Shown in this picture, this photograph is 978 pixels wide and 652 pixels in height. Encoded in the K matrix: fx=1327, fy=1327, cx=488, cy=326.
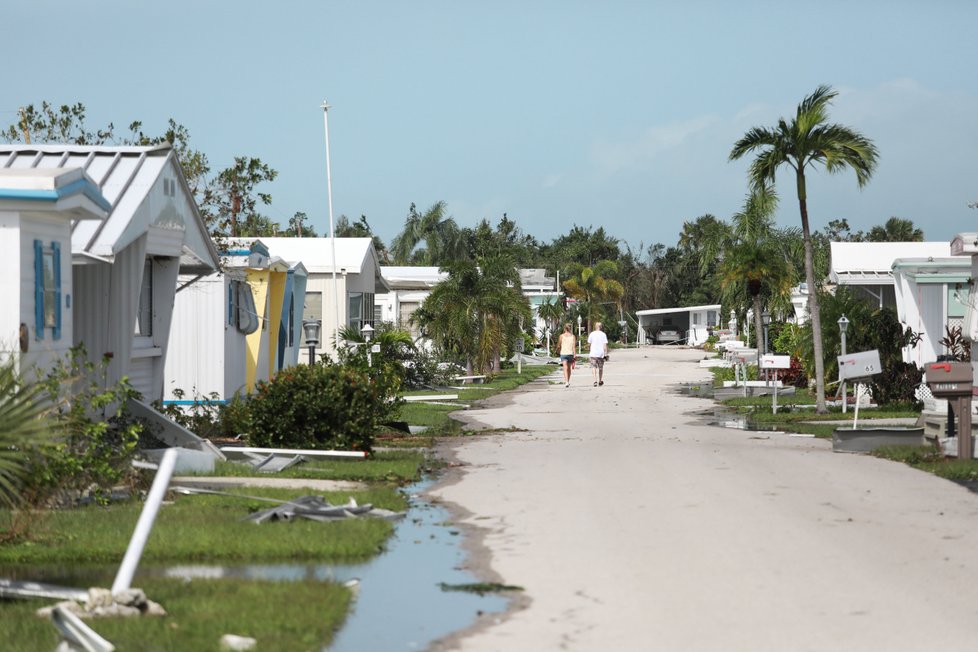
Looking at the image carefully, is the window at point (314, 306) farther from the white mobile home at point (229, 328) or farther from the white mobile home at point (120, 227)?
the white mobile home at point (120, 227)

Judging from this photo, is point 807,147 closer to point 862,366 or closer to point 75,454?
point 862,366

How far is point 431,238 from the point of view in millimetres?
97125

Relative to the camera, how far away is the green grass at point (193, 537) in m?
9.84

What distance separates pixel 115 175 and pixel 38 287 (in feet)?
12.4

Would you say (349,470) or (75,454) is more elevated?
(75,454)

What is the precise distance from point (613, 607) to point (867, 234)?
377 feet

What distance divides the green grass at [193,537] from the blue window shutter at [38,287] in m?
1.99

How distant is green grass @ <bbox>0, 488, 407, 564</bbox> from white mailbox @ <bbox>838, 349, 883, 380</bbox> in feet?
36.3

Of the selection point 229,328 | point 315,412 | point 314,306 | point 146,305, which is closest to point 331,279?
point 314,306

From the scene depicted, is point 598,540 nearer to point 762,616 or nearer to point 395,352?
point 762,616

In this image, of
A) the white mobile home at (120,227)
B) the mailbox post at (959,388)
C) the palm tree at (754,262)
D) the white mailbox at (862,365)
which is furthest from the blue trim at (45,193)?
the palm tree at (754,262)

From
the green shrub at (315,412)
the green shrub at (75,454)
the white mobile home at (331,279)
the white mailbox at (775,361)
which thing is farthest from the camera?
the white mobile home at (331,279)

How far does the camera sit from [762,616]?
812 centimetres

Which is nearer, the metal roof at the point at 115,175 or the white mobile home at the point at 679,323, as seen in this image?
the metal roof at the point at 115,175
